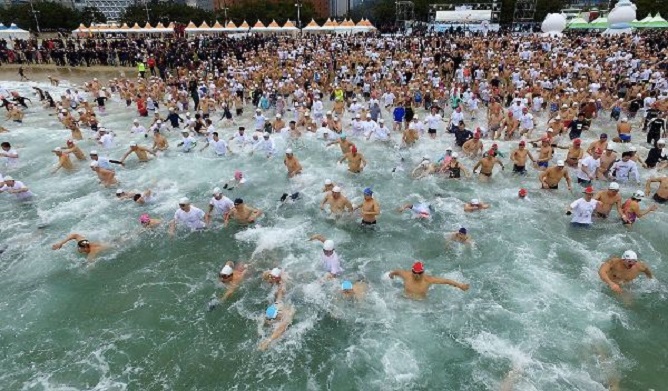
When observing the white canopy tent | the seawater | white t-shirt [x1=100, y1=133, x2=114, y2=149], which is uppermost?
the white canopy tent

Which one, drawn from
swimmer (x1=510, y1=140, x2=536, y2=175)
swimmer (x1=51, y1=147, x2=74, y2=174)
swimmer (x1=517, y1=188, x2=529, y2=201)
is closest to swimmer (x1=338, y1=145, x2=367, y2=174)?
swimmer (x1=510, y1=140, x2=536, y2=175)

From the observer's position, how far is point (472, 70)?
20.5 metres

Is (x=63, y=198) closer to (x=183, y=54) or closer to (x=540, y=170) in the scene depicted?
(x=540, y=170)

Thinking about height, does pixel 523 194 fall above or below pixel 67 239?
above

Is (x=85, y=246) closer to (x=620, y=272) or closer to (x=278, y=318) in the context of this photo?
(x=278, y=318)

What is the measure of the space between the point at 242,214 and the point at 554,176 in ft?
23.4

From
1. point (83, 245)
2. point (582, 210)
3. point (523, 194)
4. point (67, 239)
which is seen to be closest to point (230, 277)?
point (83, 245)

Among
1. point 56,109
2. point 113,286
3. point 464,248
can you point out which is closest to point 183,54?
point 56,109

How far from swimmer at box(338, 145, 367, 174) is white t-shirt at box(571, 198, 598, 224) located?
16.9 feet

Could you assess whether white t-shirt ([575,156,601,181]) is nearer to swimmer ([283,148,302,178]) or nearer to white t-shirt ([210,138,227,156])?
swimmer ([283,148,302,178])

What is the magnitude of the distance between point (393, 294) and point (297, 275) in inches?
69.1

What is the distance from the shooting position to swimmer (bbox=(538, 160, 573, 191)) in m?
9.93

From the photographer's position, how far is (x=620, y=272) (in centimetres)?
698

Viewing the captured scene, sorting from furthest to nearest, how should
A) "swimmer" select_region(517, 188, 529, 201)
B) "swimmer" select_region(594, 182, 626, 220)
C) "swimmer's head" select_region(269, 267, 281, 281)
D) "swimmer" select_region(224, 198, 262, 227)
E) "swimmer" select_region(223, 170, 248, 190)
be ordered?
"swimmer" select_region(223, 170, 248, 190), "swimmer" select_region(517, 188, 529, 201), "swimmer" select_region(224, 198, 262, 227), "swimmer" select_region(594, 182, 626, 220), "swimmer's head" select_region(269, 267, 281, 281)
